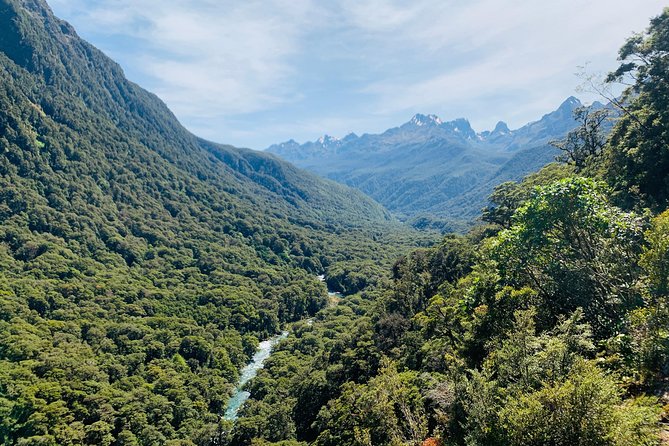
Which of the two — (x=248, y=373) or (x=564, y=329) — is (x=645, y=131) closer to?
(x=564, y=329)

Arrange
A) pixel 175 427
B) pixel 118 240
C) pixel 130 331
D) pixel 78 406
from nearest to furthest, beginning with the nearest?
pixel 78 406 → pixel 175 427 → pixel 130 331 → pixel 118 240

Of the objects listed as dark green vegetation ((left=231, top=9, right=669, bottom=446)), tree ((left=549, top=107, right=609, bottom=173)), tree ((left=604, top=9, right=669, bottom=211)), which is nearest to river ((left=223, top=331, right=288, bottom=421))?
dark green vegetation ((left=231, top=9, right=669, bottom=446))

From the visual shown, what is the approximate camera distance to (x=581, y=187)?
2452cm

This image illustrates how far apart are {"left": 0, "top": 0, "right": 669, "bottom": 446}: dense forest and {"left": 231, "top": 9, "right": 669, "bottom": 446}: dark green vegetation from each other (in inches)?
4.8

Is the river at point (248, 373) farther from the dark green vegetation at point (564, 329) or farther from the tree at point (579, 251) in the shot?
the tree at point (579, 251)

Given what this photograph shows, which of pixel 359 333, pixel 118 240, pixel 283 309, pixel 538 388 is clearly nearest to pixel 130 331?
pixel 283 309

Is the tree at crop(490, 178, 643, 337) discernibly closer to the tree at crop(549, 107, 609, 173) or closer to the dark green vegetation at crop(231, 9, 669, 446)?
the dark green vegetation at crop(231, 9, 669, 446)

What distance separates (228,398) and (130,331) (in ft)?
113

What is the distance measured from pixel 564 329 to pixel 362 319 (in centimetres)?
8387

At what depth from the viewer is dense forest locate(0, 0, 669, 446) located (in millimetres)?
17906

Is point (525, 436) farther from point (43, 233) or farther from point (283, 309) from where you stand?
point (43, 233)

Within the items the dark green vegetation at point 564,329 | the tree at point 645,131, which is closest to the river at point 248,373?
the dark green vegetation at point 564,329

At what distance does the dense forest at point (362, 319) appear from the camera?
17.9 meters

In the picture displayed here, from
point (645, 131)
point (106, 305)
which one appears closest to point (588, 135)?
point (645, 131)
